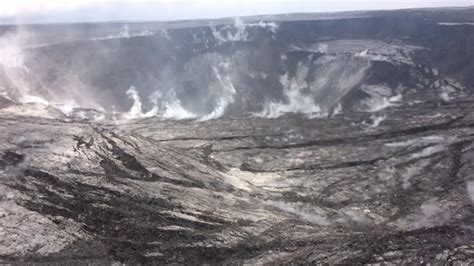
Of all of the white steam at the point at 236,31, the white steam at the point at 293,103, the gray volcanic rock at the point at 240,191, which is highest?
the white steam at the point at 236,31

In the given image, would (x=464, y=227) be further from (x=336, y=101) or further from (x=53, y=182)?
(x=336, y=101)

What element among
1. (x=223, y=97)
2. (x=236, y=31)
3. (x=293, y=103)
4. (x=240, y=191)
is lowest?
(x=240, y=191)

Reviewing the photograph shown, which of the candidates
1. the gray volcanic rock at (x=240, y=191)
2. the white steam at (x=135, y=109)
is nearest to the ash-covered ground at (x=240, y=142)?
the gray volcanic rock at (x=240, y=191)

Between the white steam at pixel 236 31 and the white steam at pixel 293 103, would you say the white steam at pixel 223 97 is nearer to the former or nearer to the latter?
the white steam at pixel 293 103

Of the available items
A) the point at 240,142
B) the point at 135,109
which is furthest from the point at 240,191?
the point at 135,109

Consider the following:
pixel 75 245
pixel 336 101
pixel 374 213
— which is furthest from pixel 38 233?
pixel 336 101

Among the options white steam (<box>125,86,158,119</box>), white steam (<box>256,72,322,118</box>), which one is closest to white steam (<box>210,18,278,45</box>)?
white steam (<box>256,72,322,118</box>)

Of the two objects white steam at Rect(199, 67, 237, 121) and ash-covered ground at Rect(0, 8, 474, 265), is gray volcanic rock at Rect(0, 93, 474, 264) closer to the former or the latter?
ash-covered ground at Rect(0, 8, 474, 265)

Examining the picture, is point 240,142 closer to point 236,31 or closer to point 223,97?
point 223,97
